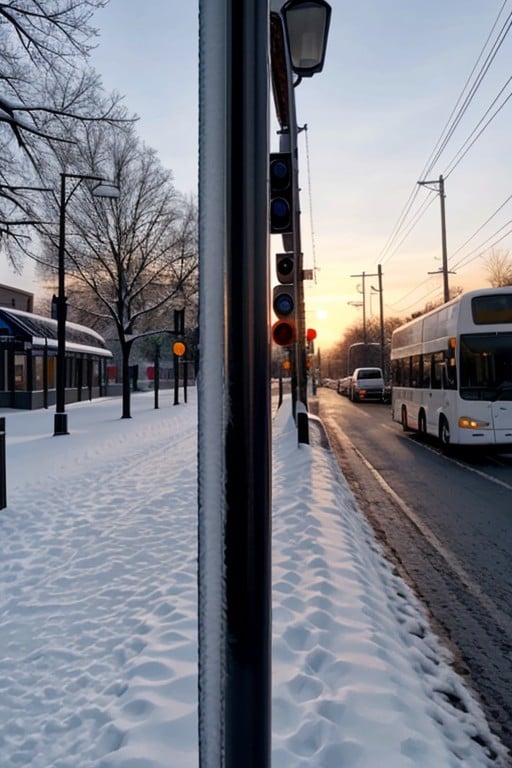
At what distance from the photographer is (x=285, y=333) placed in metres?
9.09

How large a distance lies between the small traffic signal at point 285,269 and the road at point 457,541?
392 cm

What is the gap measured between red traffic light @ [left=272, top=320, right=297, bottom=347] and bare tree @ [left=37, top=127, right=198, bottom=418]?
42.6 ft

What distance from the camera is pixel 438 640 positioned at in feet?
12.4

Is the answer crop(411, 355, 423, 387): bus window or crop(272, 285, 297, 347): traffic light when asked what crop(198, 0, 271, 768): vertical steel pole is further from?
crop(411, 355, 423, 387): bus window

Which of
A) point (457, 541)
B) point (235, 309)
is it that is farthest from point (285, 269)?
point (235, 309)

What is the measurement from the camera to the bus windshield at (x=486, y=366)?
36.6 feet

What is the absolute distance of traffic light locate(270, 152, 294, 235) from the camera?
4977 mm

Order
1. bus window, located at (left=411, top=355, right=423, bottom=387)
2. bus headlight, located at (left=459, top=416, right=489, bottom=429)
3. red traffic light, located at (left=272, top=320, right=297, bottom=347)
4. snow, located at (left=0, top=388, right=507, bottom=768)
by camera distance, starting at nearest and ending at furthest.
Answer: snow, located at (left=0, top=388, right=507, bottom=768), red traffic light, located at (left=272, top=320, right=297, bottom=347), bus headlight, located at (left=459, top=416, right=489, bottom=429), bus window, located at (left=411, top=355, right=423, bottom=387)

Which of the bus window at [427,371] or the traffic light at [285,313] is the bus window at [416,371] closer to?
the bus window at [427,371]

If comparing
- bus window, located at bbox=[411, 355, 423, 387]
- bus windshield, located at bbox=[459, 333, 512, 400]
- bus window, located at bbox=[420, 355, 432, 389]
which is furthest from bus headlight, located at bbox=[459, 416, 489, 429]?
bus window, located at bbox=[411, 355, 423, 387]

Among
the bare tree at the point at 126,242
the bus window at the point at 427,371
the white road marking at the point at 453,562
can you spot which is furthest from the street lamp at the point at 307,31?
the bare tree at the point at 126,242

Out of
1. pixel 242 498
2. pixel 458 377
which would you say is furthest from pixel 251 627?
pixel 458 377

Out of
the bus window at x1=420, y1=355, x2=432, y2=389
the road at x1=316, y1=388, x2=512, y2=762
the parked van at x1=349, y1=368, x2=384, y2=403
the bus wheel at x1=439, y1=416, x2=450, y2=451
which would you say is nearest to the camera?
the road at x1=316, y1=388, x2=512, y2=762

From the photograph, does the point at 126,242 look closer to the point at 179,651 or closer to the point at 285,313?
the point at 285,313
